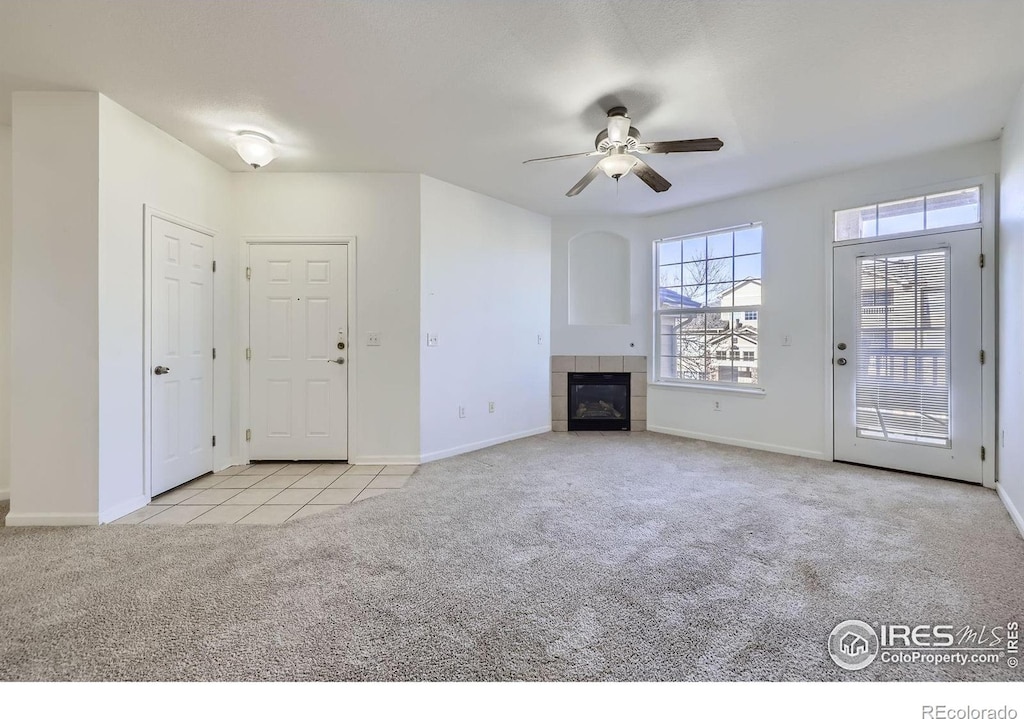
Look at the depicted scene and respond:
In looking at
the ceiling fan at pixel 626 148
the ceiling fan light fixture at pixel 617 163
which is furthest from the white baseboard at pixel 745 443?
the ceiling fan light fixture at pixel 617 163

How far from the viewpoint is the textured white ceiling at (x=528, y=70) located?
181cm

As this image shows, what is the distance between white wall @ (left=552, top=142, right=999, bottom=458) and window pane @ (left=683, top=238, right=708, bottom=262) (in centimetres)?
14

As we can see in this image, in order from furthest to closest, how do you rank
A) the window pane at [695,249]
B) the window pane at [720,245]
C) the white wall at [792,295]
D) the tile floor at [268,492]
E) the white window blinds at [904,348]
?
the window pane at [695,249] < the window pane at [720,245] < the white wall at [792,295] < the white window blinds at [904,348] < the tile floor at [268,492]

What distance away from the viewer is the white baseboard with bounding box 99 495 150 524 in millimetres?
2422

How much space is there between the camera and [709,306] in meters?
4.43

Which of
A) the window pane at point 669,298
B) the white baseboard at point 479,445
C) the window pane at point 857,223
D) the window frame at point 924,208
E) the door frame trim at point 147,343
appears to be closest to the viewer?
the door frame trim at point 147,343

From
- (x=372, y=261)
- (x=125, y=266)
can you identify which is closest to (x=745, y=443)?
(x=372, y=261)

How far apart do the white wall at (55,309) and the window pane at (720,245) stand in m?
4.76

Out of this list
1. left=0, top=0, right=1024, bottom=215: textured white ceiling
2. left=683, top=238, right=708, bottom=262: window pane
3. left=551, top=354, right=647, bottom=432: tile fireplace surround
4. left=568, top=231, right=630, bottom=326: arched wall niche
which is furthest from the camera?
left=568, top=231, right=630, bottom=326: arched wall niche

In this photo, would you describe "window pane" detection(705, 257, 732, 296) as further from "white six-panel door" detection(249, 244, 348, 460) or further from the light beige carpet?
"white six-panel door" detection(249, 244, 348, 460)

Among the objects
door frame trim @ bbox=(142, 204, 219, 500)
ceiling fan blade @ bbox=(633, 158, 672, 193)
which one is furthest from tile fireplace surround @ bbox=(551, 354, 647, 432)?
door frame trim @ bbox=(142, 204, 219, 500)

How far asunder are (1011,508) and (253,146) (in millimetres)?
5087

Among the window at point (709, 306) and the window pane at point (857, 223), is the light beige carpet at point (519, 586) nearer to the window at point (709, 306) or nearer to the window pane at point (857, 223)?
the window at point (709, 306)

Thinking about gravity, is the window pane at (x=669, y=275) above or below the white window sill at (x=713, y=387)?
above
